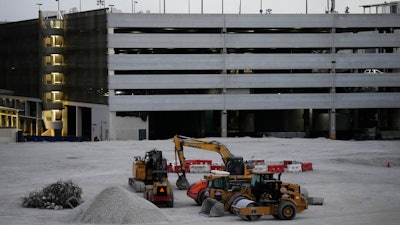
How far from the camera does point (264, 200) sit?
5191 centimetres

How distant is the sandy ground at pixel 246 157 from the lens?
53.2 meters

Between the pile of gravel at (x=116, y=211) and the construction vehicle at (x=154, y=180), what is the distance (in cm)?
600

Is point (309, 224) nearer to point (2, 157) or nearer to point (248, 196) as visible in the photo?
point (248, 196)

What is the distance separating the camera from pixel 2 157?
9938 centimetres

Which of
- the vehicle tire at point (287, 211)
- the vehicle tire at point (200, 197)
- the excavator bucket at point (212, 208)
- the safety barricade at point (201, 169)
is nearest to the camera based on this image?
the vehicle tire at point (287, 211)

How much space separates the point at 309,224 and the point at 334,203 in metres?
10.4

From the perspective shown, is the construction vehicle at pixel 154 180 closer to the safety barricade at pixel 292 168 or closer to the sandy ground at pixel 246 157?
the sandy ground at pixel 246 157

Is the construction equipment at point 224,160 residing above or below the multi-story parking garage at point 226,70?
below

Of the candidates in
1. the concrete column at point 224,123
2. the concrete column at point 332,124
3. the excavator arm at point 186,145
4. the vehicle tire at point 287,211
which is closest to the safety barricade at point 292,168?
the excavator arm at point 186,145

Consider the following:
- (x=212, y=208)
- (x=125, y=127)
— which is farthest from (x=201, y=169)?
(x=125, y=127)

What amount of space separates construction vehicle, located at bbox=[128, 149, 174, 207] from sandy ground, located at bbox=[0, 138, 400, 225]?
883 millimetres

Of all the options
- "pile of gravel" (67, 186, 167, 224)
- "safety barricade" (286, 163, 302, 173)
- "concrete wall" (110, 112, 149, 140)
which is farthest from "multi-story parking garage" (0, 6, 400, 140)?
"pile of gravel" (67, 186, 167, 224)

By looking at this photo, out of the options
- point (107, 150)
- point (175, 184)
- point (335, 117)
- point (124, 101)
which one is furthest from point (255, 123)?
point (175, 184)

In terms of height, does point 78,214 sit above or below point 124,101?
below
